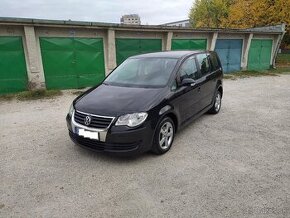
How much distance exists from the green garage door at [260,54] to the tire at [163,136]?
16159mm

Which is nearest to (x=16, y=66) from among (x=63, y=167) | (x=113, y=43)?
(x=113, y=43)

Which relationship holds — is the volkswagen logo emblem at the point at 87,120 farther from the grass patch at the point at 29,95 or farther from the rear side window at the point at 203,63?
the grass patch at the point at 29,95

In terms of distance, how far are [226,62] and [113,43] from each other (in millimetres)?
8845

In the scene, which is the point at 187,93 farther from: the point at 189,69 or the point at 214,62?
the point at 214,62

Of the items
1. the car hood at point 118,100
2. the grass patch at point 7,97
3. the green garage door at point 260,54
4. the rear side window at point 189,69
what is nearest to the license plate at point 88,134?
the car hood at point 118,100

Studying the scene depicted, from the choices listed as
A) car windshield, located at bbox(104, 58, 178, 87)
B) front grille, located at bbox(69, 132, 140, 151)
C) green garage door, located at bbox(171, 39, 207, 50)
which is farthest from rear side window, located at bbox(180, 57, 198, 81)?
green garage door, located at bbox(171, 39, 207, 50)

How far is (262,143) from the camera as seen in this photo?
15.5 feet

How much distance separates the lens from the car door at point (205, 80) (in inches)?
219

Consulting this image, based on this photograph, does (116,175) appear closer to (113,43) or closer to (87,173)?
(87,173)

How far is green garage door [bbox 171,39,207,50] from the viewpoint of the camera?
46.6 feet

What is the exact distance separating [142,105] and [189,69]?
1795 millimetres

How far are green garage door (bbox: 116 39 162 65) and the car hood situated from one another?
8.08 meters

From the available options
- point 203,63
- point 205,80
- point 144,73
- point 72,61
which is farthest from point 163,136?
point 72,61

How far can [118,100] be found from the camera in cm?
403
